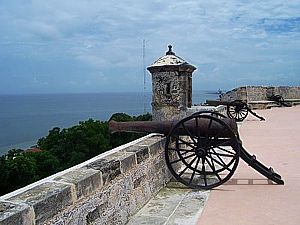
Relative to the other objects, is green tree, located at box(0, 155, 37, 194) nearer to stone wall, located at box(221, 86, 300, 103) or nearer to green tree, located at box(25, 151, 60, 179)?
green tree, located at box(25, 151, 60, 179)

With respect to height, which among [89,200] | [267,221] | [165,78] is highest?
[165,78]

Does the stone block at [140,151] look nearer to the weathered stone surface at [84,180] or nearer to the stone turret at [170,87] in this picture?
the weathered stone surface at [84,180]

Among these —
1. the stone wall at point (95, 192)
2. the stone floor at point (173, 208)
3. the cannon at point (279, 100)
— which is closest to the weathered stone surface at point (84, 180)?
the stone wall at point (95, 192)

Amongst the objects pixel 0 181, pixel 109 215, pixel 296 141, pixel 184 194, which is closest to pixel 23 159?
pixel 0 181

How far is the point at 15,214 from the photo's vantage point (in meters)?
2.30

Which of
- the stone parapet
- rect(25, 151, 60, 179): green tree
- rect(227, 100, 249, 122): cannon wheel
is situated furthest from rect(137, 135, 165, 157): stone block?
the stone parapet

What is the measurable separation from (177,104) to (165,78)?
0.66 metres

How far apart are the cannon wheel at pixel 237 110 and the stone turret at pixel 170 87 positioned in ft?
18.5

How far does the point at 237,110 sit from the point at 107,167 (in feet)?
40.7

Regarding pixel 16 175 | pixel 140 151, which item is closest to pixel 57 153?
pixel 16 175

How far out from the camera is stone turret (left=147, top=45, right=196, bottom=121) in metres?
9.61

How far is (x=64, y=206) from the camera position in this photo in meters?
2.81

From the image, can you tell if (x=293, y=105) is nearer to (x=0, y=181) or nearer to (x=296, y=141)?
(x=296, y=141)

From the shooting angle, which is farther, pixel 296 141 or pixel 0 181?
pixel 0 181
